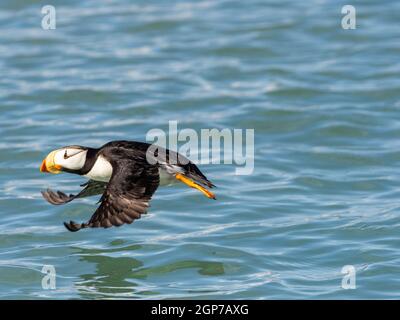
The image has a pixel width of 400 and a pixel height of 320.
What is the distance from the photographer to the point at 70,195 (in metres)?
9.68

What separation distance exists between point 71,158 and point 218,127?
4.16 m

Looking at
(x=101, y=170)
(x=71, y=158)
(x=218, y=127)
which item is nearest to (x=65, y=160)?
(x=71, y=158)

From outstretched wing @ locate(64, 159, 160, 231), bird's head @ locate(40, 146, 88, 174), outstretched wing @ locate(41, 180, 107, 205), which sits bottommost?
outstretched wing @ locate(64, 159, 160, 231)

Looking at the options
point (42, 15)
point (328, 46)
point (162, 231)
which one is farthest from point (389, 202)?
point (42, 15)

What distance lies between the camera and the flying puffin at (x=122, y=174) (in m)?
8.63

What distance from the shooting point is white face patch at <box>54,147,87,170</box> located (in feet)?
30.7

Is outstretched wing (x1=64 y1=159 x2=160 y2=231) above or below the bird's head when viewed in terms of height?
below

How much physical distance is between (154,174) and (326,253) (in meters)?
1.83

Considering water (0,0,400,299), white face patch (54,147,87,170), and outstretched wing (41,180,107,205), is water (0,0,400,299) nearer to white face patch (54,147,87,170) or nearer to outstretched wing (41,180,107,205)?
outstretched wing (41,180,107,205)

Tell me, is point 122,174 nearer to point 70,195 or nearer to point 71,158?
point 71,158

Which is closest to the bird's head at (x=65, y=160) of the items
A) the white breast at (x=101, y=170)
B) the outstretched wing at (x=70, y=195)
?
the white breast at (x=101, y=170)

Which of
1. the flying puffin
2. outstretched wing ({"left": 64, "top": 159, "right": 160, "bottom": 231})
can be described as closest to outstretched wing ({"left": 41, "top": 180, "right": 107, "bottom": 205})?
the flying puffin

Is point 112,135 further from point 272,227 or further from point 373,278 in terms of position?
point 373,278
